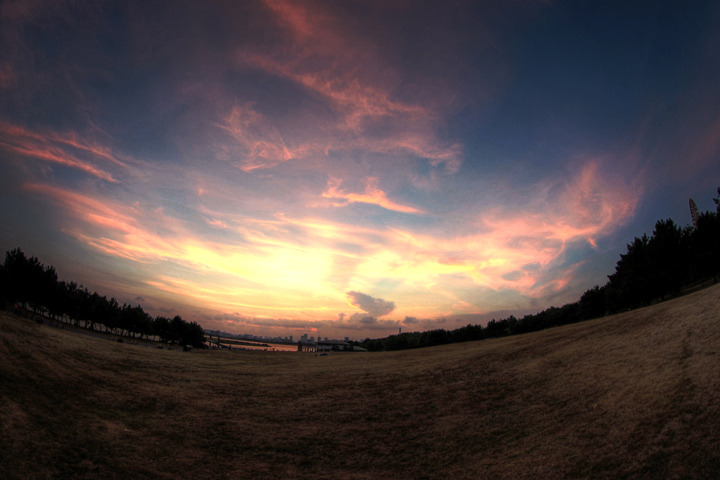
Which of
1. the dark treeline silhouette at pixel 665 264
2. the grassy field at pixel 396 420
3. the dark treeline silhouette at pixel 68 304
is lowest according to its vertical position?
the dark treeline silhouette at pixel 68 304

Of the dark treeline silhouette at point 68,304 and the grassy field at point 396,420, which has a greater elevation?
the grassy field at point 396,420

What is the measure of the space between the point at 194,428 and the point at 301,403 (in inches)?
263

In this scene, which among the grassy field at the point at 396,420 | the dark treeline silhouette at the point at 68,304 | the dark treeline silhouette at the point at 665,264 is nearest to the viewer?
the grassy field at the point at 396,420

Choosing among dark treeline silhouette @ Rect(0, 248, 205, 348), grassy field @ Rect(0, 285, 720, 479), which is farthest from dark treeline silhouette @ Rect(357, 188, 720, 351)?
dark treeline silhouette @ Rect(0, 248, 205, 348)

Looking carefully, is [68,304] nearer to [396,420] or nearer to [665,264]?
[396,420]

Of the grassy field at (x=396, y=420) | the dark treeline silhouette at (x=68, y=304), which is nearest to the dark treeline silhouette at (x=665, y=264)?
the grassy field at (x=396, y=420)

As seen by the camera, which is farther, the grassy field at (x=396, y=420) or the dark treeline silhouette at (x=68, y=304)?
the dark treeline silhouette at (x=68, y=304)

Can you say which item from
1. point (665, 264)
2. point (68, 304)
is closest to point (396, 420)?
point (665, 264)

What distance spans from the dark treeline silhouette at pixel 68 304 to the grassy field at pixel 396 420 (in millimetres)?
73523

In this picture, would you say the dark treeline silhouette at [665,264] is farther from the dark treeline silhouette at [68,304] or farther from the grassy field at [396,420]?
the dark treeline silhouette at [68,304]

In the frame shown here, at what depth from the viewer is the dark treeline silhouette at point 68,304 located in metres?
75.4

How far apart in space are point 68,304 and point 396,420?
414 feet

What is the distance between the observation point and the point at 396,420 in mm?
15234

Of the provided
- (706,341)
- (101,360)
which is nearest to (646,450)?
(706,341)
